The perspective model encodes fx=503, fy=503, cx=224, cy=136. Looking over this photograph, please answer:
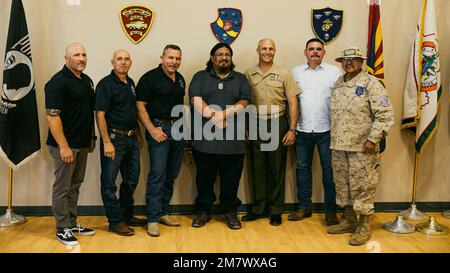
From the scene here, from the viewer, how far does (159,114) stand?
4.03 meters

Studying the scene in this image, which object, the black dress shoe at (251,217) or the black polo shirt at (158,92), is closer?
the black polo shirt at (158,92)

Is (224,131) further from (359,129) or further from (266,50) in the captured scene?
(359,129)

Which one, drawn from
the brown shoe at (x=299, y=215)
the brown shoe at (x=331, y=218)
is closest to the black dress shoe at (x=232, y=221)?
the brown shoe at (x=299, y=215)

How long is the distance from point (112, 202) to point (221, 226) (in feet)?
3.15

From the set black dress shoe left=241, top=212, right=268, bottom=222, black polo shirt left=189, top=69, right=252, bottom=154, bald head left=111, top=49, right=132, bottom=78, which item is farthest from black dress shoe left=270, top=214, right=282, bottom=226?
bald head left=111, top=49, right=132, bottom=78

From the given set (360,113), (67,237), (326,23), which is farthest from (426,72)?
(67,237)

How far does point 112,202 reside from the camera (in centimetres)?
395

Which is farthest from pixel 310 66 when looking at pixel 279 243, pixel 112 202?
pixel 112 202

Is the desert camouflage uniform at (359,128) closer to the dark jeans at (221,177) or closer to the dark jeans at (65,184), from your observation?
the dark jeans at (221,177)

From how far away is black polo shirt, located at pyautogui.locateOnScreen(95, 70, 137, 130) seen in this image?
378 cm

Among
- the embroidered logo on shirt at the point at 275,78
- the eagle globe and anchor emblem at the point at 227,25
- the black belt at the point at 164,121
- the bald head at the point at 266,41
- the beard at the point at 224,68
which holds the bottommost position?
the black belt at the point at 164,121

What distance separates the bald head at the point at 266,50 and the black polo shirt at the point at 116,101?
1.12 meters

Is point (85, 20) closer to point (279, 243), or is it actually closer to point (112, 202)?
point (112, 202)

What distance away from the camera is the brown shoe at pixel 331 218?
434cm
